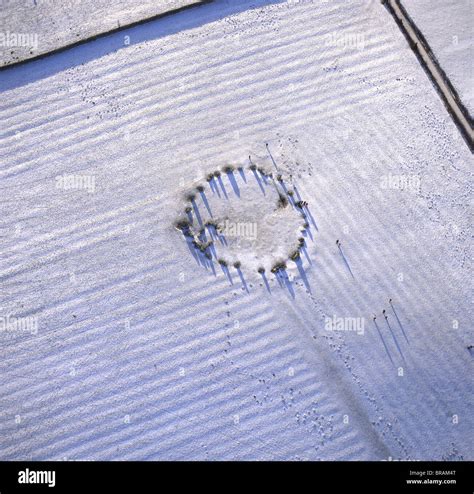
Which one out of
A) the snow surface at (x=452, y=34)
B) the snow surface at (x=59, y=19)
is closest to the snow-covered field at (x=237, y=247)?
the snow surface at (x=59, y=19)

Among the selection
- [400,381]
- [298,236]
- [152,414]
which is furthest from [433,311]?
[152,414]

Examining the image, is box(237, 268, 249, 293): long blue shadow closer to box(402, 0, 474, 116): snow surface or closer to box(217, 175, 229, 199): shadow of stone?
box(217, 175, 229, 199): shadow of stone

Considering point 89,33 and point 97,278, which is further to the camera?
point 89,33

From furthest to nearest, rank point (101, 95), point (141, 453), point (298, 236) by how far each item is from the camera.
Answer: point (101, 95)
point (298, 236)
point (141, 453)

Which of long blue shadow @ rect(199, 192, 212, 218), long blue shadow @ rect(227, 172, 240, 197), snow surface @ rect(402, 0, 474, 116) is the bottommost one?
long blue shadow @ rect(199, 192, 212, 218)

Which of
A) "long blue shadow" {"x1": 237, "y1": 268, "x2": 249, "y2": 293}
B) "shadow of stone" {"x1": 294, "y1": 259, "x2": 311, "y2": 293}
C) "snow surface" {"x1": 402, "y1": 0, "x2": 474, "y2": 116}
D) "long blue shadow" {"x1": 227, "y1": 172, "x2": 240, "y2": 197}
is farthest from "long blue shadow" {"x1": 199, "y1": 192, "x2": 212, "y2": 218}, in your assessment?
"snow surface" {"x1": 402, "y1": 0, "x2": 474, "y2": 116}

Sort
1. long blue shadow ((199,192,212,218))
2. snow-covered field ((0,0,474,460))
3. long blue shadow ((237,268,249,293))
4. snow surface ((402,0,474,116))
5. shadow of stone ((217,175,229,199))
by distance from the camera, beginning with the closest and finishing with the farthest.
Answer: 1. snow-covered field ((0,0,474,460))
2. long blue shadow ((237,268,249,293))
3. long blue shadow ((199,192,212,218))
4. shadow of stone ((217,175,229,199))
5. snow surface ((402,0,474,116))

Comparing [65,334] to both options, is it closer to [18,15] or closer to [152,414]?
[152,414]
